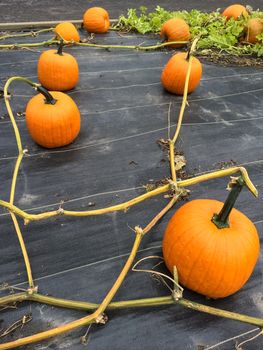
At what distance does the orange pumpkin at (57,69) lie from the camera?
13.9ft

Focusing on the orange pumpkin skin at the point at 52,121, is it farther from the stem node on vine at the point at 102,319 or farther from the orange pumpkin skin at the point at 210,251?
the stem node on vine at the point at 102,319

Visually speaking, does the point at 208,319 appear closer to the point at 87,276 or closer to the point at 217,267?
the point at 217,267

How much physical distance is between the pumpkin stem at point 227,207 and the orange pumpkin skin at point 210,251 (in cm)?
3

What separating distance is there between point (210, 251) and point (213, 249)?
0.02m

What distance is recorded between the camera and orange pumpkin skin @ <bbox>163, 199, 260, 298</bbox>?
6.51 feet

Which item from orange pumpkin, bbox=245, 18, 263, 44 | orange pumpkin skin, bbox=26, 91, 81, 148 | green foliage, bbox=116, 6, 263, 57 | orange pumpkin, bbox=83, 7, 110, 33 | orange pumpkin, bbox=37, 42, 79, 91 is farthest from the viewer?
orange pumpkin, bbox=83, 7, 110, 33

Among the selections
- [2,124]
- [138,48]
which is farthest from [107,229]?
[138,48]

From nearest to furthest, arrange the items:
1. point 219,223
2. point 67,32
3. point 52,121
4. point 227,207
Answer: point 227,207, point 219,223, point 52,121, point 67,32

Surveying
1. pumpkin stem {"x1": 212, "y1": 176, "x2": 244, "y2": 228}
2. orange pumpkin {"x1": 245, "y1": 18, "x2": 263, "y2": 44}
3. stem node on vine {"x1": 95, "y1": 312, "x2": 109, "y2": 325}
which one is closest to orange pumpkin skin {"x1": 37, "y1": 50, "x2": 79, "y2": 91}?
pumpkin stem {"x1": 212, "y1": 176, "x2": 244, "y2": 228}

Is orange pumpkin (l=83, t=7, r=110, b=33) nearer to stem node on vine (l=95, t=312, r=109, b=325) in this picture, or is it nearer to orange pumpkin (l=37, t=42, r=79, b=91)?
orange pumpkin (l=37, t=42, r=79, b=91)

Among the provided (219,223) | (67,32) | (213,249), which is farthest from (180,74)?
(213,249)

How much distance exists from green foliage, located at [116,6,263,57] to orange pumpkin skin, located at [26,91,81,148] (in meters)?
3.36

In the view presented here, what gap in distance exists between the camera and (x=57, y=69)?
13.9 ft

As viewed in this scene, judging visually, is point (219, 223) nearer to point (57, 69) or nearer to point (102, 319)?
point (102, 319)
